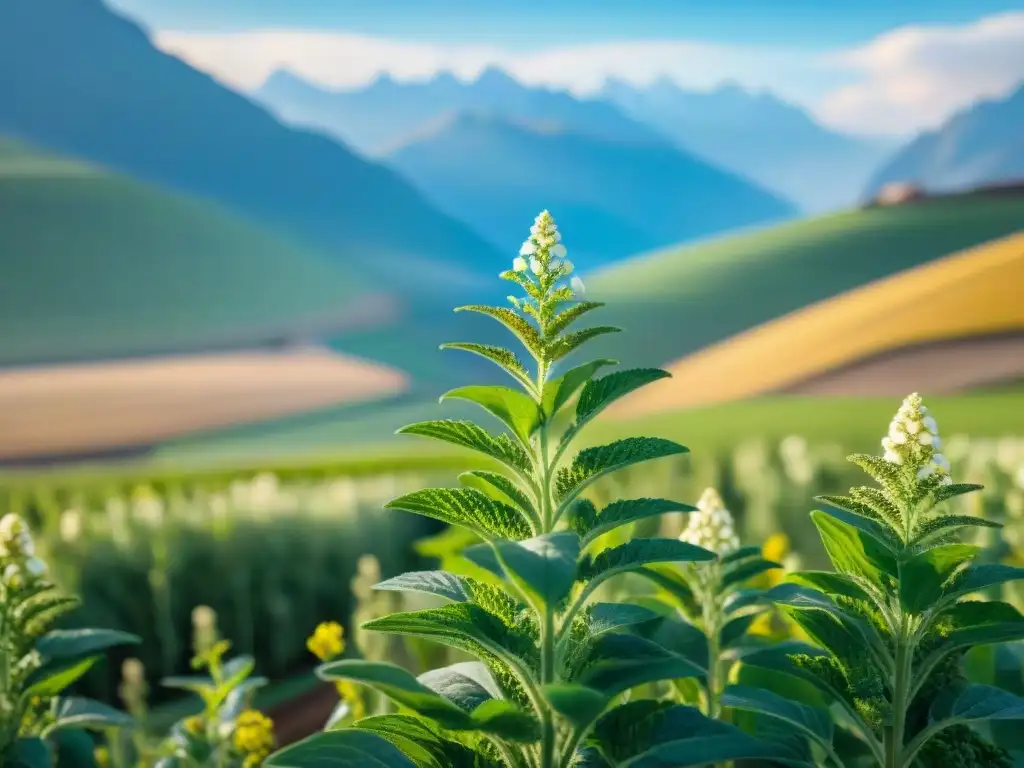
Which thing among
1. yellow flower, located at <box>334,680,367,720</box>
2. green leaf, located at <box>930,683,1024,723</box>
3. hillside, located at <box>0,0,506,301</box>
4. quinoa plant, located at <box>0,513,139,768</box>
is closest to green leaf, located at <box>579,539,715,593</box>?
green leaf, located at <box>930,683,1024,723</box>

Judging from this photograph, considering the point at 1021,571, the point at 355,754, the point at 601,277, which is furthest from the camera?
the point at 601,277

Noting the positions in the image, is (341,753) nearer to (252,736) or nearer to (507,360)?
(507,360)

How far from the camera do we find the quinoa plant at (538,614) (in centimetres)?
109

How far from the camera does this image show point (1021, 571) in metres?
1.18

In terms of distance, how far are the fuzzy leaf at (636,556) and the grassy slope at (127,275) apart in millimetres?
46091

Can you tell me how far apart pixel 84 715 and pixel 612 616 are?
1048 millimetres

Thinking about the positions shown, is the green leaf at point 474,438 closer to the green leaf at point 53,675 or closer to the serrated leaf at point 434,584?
the serrated leaf at point 434,584

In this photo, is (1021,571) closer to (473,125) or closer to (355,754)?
(355,754)

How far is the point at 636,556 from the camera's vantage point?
1127 millimetres

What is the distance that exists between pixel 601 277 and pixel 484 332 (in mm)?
6876

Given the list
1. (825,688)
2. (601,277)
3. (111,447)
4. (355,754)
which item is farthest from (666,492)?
(601,277)

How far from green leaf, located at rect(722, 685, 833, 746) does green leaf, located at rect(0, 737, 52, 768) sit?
106 centimetres

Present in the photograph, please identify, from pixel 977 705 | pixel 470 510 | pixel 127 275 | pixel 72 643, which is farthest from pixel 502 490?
pixel 127 275

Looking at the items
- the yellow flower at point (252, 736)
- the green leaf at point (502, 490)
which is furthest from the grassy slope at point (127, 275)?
the green leaf at point (502, 490)
